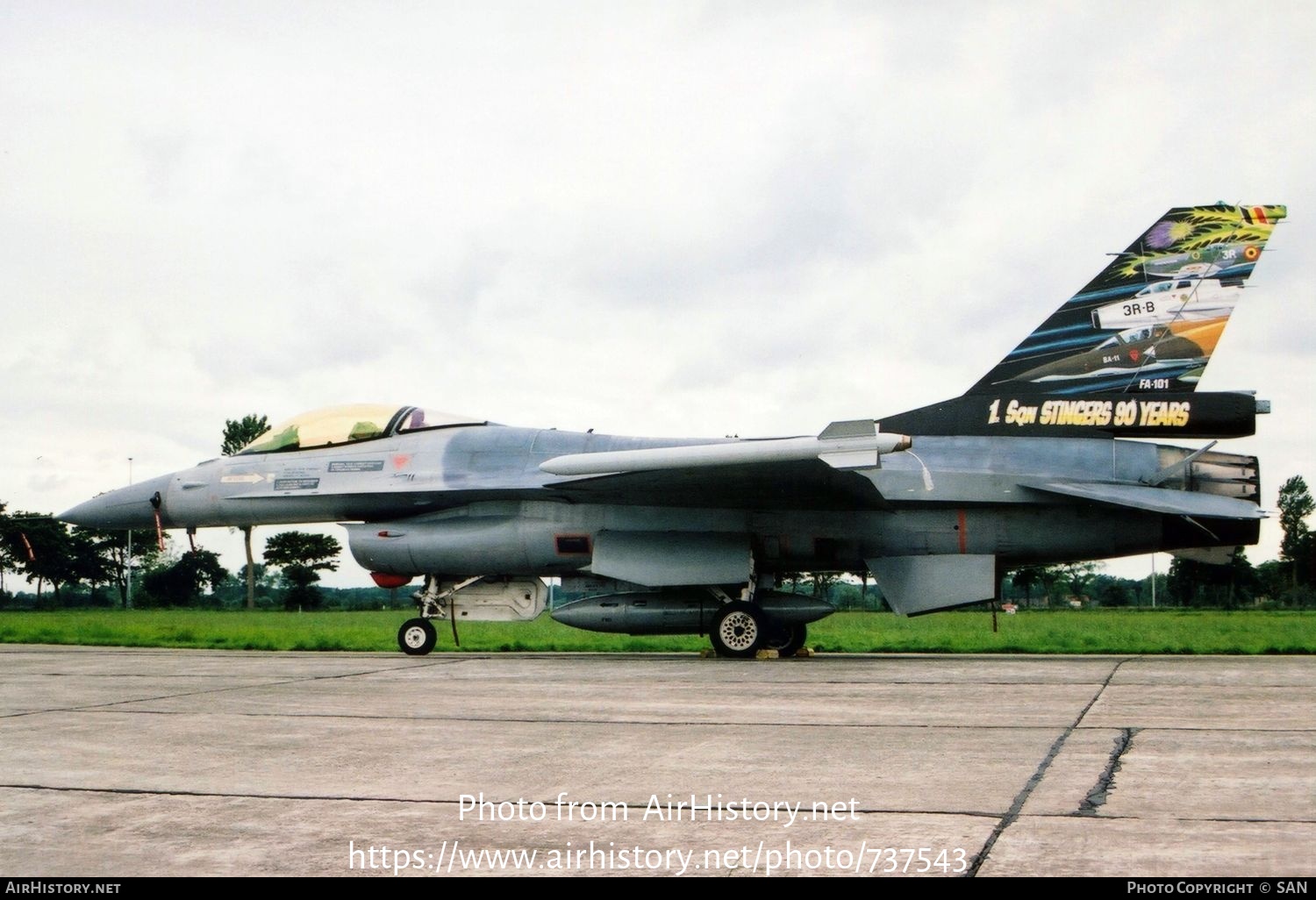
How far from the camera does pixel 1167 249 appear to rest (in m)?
13.6

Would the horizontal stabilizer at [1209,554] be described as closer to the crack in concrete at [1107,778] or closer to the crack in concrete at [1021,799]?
the crack in concrete at [1021,799]

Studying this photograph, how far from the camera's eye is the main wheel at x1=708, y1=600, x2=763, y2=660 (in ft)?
46.9

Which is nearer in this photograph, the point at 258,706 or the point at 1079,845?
the point at 1079,845

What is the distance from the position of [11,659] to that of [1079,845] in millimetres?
14514

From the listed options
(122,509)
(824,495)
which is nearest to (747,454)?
(824,495)

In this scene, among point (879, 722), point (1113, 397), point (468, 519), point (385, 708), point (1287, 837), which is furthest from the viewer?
point (468, 519)

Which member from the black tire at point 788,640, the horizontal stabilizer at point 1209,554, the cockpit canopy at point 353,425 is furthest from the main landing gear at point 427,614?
the horizontal stabilizer at point 1209,554

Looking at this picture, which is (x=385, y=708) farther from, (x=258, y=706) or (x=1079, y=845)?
(x=1079, y=845)

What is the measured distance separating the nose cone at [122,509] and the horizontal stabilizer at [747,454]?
23.0 ft

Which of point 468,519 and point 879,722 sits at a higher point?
point 468,519

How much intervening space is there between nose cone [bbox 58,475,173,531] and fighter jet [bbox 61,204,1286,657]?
2.15 metres

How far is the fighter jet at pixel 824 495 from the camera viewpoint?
1335 centimetres

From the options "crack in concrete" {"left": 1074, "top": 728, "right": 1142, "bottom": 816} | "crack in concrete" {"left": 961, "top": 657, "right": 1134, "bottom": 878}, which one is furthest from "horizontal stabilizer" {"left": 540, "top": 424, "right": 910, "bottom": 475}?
"crack in concrete" {"left": 1074, "top": 728, "right": 1142, "bottom": 816}

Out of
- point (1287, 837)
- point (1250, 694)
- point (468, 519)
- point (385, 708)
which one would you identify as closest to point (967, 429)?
point (1250, 694)
